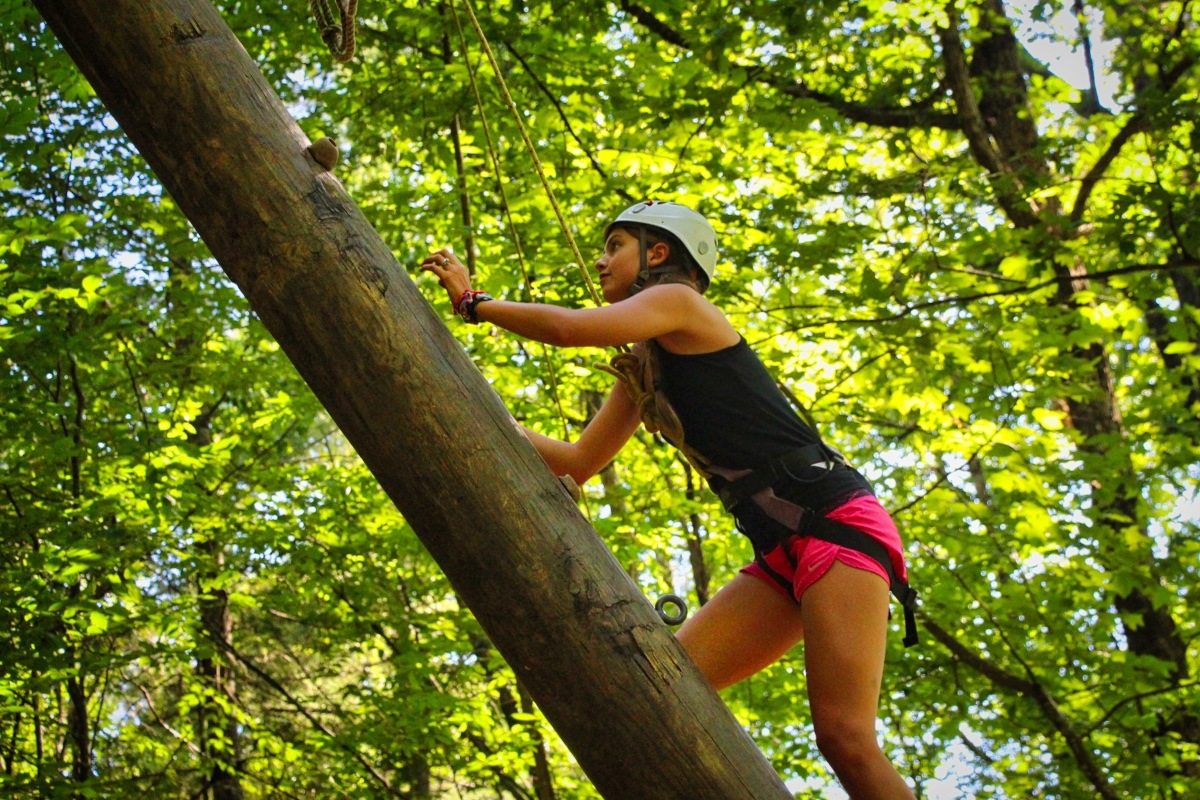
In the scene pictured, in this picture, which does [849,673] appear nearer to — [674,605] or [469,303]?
[674,605]

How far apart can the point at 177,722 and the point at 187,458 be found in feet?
17.5

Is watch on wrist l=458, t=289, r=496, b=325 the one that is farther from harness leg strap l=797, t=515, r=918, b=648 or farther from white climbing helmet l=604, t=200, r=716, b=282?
harness leg strap l=797, t=515, r=918, b=648

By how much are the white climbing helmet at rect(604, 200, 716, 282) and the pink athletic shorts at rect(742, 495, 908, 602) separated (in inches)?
27.5

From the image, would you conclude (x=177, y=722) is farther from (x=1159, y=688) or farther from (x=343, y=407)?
(x=343, y=407)

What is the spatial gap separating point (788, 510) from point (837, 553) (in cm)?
16

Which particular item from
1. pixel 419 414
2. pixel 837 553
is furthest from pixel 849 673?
pixel 419 414

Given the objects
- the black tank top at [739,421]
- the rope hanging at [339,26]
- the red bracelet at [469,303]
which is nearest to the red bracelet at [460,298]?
the red bracelet at [469,303]

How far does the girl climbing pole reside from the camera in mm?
2098

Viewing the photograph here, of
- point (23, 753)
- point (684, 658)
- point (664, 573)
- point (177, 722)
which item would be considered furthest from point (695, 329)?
point (177, 722)

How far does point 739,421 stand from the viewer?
7.72 feet

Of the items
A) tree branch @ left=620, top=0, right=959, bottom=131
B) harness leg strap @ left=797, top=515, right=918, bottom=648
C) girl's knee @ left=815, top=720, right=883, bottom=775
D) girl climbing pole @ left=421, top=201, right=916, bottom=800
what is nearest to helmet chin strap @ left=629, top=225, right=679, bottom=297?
girl climbing pole @ left=421, top=201, right=916, bottom=800

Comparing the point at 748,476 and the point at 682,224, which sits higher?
the point at 682,224

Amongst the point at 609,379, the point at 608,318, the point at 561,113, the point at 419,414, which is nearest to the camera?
the point at 419,414

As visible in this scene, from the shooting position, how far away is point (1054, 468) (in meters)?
6.27
